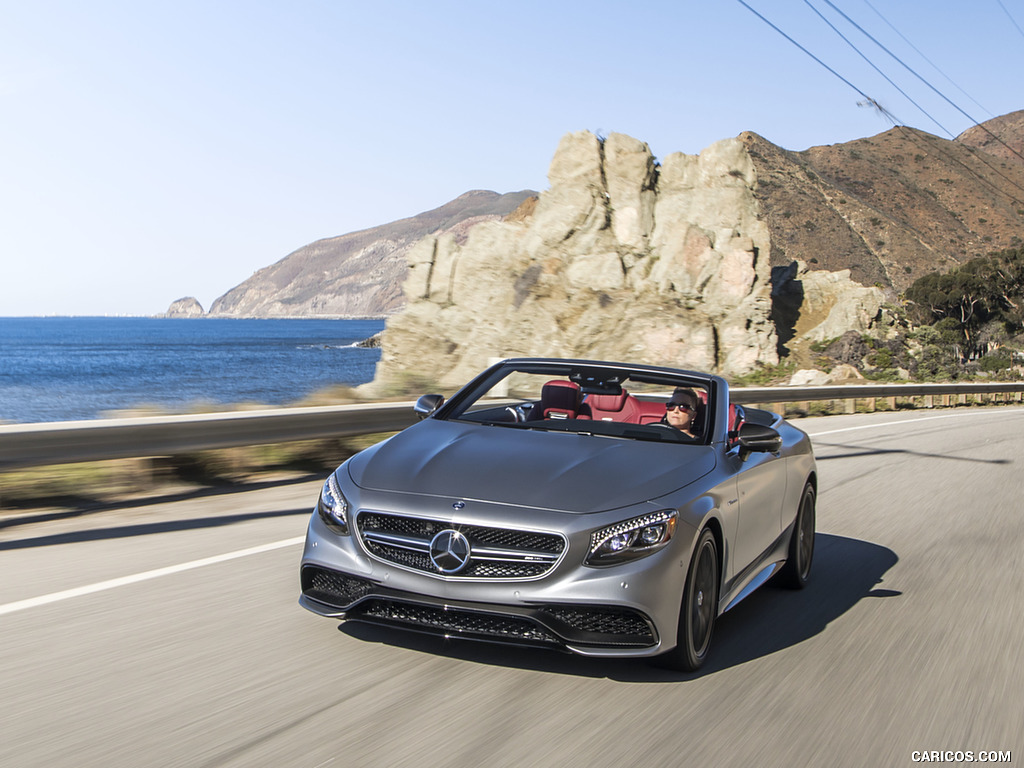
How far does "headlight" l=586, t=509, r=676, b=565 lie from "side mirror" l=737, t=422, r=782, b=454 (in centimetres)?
119

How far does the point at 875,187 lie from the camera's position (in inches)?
4729

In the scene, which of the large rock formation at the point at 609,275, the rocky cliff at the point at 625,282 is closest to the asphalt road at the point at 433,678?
the rocky cliff at the point at 625,282

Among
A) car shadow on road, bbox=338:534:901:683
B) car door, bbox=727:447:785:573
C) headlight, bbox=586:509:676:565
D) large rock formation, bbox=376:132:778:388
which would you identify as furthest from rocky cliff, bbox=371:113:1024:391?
headlight, bbox=586:509:676:565

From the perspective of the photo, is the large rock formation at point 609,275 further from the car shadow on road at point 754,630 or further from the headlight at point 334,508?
the headlight at point 334,508

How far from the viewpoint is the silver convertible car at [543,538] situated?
401 cm

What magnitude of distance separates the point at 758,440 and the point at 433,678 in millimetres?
2059

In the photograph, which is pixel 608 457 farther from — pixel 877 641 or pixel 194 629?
pixel 194 629

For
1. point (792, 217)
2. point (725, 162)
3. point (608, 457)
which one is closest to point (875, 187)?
point (792, 217)

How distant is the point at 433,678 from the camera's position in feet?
13.9

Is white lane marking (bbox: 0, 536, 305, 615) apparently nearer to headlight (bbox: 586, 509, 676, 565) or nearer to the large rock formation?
headlight (bbox: 586, 509, 676, 565)

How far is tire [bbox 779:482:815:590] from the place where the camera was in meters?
6.26

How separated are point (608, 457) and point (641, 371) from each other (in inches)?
53.7

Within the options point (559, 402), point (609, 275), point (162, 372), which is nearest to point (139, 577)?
point (559, 402)

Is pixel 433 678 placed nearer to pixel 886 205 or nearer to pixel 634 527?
pixel 634 527
